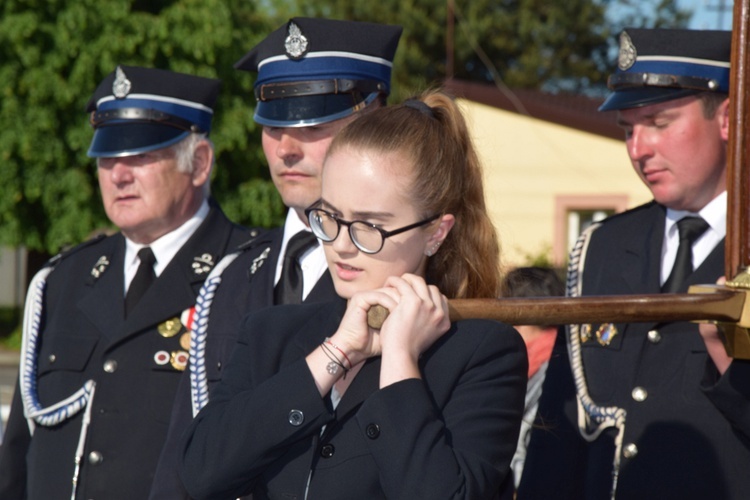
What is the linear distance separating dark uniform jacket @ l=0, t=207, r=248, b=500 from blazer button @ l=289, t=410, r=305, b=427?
159 cm

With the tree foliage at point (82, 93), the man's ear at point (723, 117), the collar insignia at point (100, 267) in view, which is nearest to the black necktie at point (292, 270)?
the collar insignia at point (100, 267)

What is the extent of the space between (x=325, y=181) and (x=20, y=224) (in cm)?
1723

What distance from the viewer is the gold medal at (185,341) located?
383 cm

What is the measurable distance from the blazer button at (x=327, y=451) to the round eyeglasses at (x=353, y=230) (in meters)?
0.40

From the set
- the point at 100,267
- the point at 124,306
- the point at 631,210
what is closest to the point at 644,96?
the point at 631,210

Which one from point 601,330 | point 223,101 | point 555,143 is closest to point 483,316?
point 601,330

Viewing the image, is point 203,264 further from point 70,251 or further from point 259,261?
point 70,251

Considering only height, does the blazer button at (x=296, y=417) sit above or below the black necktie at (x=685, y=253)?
below

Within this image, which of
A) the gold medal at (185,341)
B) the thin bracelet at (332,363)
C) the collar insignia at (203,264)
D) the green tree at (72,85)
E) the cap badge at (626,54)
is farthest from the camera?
the green tree at (72,85)

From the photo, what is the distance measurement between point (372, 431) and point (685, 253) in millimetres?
1405

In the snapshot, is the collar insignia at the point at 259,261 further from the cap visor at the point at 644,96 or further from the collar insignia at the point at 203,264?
the cap visor at the point at 644,96

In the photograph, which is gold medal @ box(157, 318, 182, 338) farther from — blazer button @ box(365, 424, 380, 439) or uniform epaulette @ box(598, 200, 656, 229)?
blazer button @ box(365, 424, 380, 439)

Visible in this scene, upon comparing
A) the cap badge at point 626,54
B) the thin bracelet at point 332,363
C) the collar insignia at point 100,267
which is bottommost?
the collar insignia at point 100,267

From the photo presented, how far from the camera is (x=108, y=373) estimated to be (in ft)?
12.6
